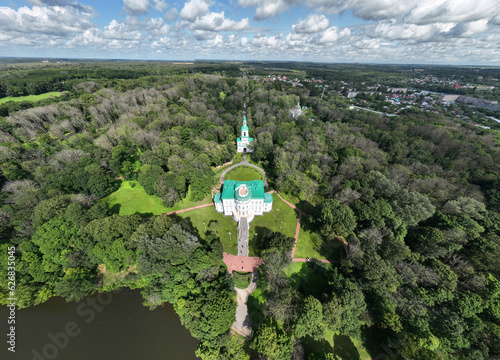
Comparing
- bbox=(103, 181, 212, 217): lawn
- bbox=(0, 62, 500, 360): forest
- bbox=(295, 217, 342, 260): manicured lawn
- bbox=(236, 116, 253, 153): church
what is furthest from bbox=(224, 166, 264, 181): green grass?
bbox=(295, 217, 342, 260): manicured lawn

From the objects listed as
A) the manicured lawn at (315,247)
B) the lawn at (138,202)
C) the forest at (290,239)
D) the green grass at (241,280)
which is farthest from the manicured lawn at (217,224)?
the manicured lawn at (315,247)

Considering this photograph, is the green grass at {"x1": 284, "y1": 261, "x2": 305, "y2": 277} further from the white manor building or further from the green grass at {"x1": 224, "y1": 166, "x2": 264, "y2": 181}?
the green grass at {"x1": 224, "y1": 166, "x2": 264, "y2": 181}

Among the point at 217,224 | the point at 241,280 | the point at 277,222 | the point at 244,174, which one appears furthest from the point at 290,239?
the point at 244,174

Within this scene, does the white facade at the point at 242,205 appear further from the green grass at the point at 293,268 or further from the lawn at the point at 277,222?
the green grass at the point at 293,268

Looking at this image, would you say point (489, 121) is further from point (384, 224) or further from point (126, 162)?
point (126, 162)

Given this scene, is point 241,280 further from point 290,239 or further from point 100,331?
point 100,331

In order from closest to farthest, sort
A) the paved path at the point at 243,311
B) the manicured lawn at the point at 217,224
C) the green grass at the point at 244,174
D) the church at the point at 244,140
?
1. the paved path at the point at 243,311
2. the manicured lawn at the point at 217,224
3. the green grass at the point at 244,174
4. the church at the point at 244,140
